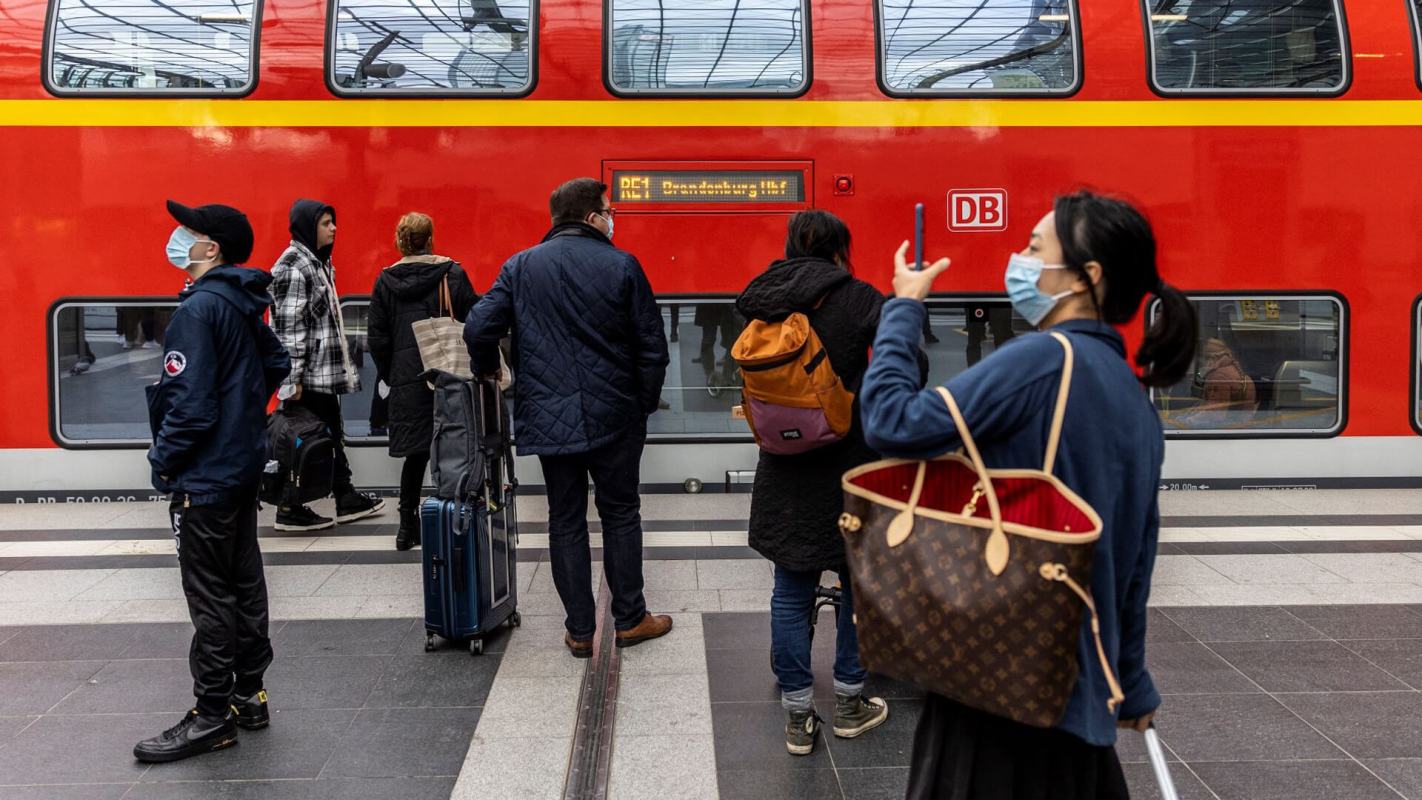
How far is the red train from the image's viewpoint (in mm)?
7117

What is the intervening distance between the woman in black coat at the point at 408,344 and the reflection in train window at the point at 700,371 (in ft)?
4.95

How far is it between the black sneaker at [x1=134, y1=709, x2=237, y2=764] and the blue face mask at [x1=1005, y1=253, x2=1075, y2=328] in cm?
302

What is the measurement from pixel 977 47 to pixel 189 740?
5.77 metres

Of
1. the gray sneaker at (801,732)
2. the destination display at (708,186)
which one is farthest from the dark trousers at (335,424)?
the gray sneaker at (801,732)

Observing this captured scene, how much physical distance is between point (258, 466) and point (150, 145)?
160 inches

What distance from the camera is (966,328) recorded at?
7.43 metres

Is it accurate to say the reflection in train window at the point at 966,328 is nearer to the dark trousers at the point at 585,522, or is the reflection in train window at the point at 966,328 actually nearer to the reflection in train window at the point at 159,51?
the dark trousers at the point at 585,522

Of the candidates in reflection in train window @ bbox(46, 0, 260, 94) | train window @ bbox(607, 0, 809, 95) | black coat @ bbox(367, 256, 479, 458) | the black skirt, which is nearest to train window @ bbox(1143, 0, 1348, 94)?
train window @ bbox(607, 0, 809, 95)

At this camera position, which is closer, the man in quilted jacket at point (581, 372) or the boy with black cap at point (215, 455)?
the boy with black cap at point (215, 455)

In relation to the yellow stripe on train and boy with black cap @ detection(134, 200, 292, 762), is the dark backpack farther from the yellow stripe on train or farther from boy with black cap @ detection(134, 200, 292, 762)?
boy with black cap @ detection(134, 200, 292, 762)

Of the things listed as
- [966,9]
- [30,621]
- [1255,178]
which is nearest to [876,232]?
[966,9]

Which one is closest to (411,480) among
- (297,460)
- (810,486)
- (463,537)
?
(297,460)

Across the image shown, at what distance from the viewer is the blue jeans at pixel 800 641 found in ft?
12.8

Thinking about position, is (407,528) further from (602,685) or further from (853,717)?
(853,717)
